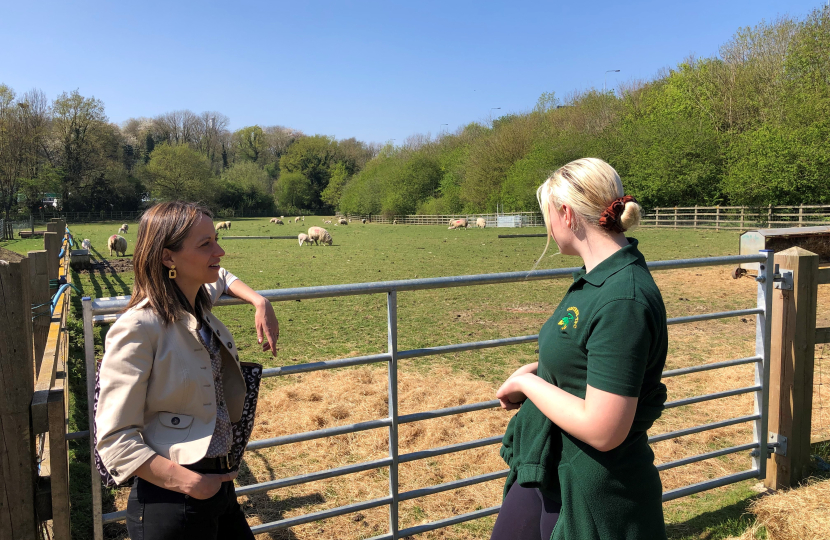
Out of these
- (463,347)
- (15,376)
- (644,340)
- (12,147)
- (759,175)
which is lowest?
(463,347)

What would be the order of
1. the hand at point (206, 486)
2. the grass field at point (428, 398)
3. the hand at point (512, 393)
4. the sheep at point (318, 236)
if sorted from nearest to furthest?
the hand at point (206, 486), the hand at point (512, 393), the grass field at point (428, 398), the sheep at point (318, 236)

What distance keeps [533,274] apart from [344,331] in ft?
20.1

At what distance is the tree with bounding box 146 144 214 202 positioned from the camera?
255 feet

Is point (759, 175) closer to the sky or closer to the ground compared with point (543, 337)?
closer to the sky

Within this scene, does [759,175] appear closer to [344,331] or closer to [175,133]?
[344,331]

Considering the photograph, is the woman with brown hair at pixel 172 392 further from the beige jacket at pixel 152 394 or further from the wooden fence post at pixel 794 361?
the wooden fence post at pixel 794 361

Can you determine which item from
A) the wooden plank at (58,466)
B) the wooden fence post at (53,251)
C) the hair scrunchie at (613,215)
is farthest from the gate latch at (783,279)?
the wooden fence post at (53,251)

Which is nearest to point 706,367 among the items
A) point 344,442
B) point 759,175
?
point 344,442

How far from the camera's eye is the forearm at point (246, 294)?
225cm

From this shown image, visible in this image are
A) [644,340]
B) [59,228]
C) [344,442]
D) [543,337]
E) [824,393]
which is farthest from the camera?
[59,228]

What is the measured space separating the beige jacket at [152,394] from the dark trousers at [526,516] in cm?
106

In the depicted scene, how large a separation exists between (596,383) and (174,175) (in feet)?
275

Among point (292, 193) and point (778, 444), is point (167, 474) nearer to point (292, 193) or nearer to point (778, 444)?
point (778, 444)

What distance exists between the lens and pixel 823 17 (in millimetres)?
36719
